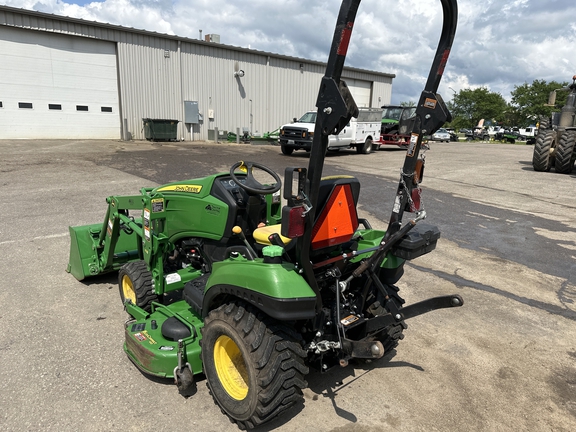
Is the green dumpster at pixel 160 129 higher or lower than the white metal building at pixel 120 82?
lower

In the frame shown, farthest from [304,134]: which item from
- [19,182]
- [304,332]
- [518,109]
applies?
[518,109]

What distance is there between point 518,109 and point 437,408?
59445 mm

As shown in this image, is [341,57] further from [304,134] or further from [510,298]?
[304,134]

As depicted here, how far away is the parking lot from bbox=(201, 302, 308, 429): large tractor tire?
199mm

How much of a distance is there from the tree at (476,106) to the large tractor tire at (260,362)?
59.3 m

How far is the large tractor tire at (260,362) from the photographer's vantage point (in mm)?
2398

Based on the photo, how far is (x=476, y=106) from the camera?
57.3m

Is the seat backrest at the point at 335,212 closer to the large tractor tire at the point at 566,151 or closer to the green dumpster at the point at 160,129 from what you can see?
the large tractor tire at the point at 566,151

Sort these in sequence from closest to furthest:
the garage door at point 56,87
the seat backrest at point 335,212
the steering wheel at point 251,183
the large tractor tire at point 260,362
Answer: the large tractor tire at point 260,362
the seat backrest at point 335,212
the steering wheel at point 251,183
the garage door at point 56,87

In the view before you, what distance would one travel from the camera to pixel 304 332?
9.05 feet

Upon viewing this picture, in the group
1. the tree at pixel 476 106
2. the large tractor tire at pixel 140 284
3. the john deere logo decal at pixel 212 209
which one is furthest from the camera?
the tree at pixel 476 106

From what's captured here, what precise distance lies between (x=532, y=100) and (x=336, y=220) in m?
57.5

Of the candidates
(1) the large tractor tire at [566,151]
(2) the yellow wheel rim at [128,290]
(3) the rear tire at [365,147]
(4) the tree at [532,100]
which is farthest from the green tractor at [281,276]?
(4) the tree at [532,100]

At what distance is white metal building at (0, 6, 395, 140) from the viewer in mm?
18531
